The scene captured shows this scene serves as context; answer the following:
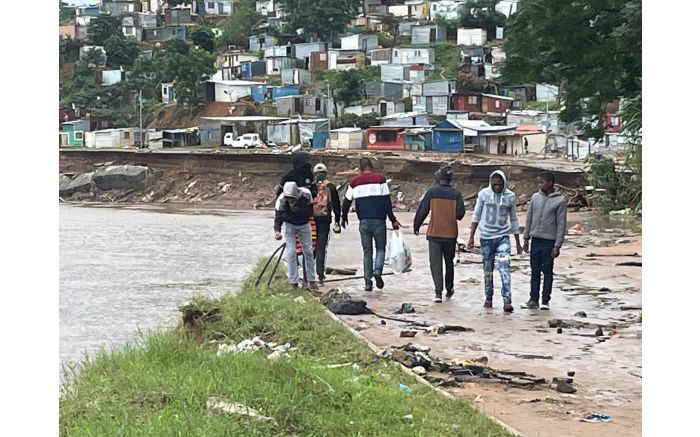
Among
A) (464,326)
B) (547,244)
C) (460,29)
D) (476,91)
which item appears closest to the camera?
(464,326)

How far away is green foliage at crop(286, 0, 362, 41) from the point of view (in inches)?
3696

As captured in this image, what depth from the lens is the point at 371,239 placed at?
12.2 m

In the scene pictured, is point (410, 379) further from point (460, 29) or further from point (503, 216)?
point (460, 29)

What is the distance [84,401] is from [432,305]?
237 inches

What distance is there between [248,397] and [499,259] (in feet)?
17.9

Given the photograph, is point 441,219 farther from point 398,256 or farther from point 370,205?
point 398,256

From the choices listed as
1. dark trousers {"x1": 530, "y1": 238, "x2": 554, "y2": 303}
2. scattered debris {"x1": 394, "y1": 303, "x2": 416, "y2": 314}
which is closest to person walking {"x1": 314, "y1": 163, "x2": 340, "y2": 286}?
scattered debris {"x1": 394, "y1": 303, "x2": 416, "y2": 314}

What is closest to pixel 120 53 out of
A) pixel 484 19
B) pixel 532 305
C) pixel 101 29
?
pixel 101 29

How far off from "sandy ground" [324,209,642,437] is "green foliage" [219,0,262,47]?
86.3m

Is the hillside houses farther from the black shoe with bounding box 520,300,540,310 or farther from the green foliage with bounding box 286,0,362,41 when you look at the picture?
the black shoe with bounding box 520,300,540,310
